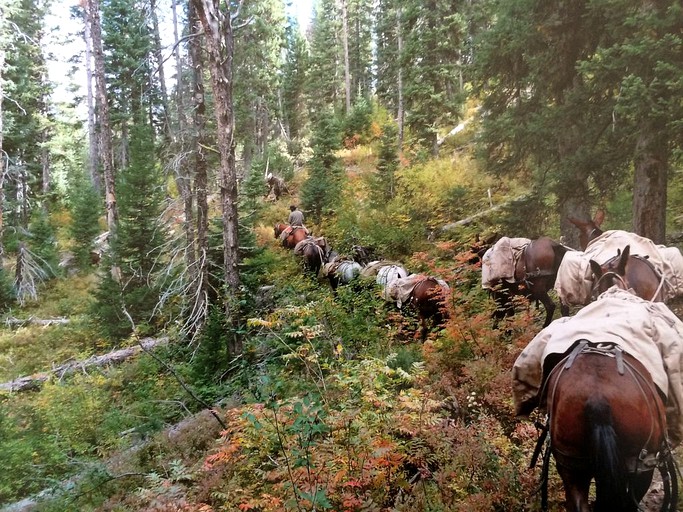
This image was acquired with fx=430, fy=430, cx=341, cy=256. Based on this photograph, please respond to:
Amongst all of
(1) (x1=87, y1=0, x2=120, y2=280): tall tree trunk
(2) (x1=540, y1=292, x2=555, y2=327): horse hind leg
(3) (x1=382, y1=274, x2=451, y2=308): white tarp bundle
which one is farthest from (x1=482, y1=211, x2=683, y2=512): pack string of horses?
(1) (x1=87, y1=0, x2=120, y2=280): tall tree trunk

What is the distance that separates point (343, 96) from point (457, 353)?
39.4 metres

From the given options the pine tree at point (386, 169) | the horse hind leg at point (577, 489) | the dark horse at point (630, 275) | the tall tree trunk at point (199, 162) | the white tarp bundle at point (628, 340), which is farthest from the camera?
the pine tree at point (386, 169)

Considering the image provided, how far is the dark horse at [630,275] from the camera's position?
14.1ft

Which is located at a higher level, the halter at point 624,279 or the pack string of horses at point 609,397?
the halter at point 624,279

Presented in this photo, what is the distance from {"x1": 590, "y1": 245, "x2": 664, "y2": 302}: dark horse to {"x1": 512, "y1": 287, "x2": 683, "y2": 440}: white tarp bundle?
85cm

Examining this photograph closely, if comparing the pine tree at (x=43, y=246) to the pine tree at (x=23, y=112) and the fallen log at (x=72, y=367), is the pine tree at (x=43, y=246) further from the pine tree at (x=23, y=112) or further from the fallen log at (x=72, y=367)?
the fallen log at (x=72, y=367)

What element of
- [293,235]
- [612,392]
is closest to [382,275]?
[293,235]

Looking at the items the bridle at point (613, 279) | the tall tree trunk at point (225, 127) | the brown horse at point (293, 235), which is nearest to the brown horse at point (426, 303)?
the tall tree trunk at point (225, 127)

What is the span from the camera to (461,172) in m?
16.4

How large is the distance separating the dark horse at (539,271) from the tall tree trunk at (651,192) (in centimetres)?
198

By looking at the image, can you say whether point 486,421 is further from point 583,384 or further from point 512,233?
point 512,233

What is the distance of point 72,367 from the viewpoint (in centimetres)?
1109

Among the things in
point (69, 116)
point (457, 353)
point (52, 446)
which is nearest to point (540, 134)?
point (457, 353)

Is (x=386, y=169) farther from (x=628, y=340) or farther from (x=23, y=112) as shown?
(x=23, y=112)
